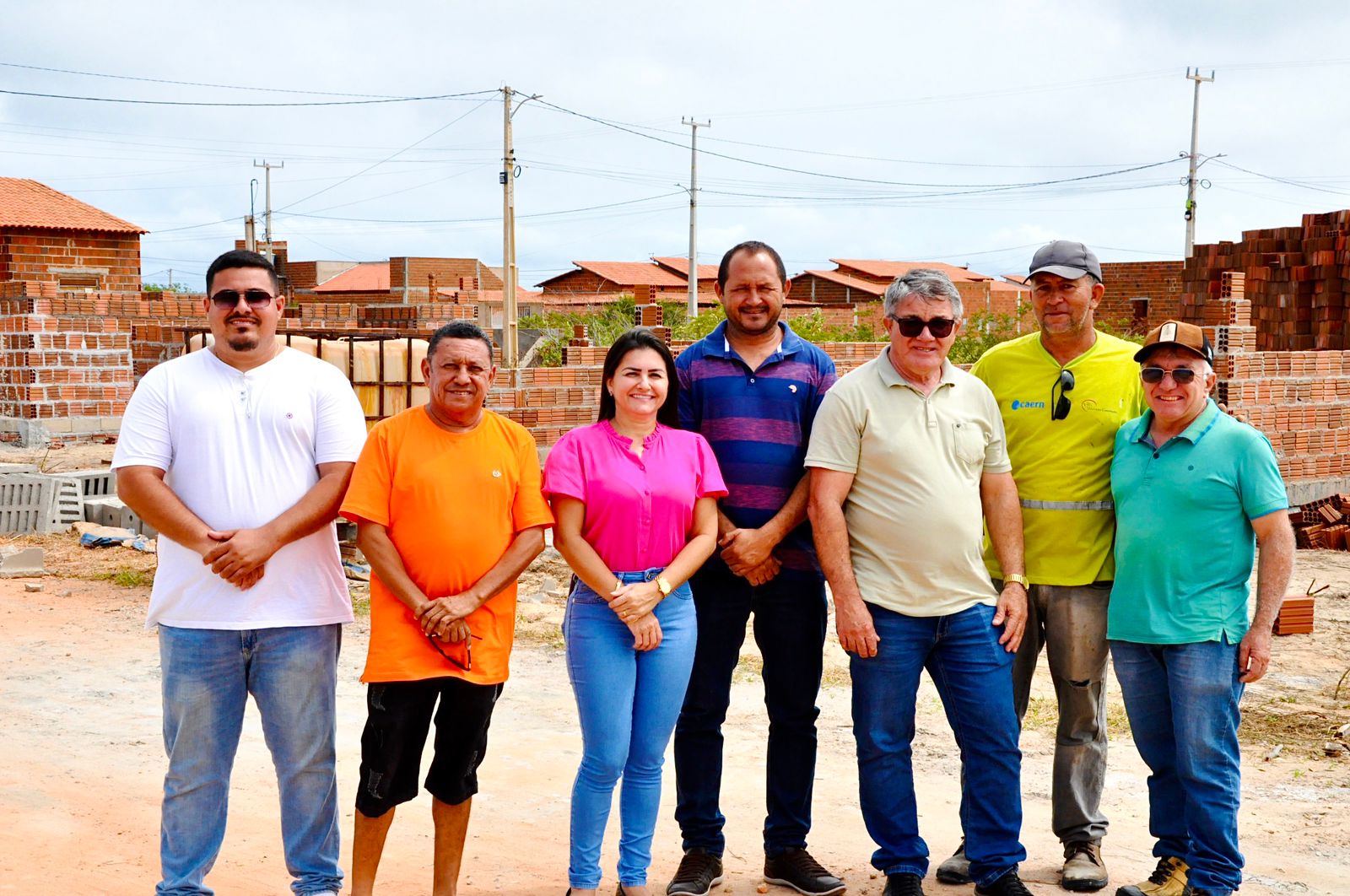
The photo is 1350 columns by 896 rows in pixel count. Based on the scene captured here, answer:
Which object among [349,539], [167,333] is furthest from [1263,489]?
[167,333]

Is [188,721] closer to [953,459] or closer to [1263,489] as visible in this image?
[953,459]

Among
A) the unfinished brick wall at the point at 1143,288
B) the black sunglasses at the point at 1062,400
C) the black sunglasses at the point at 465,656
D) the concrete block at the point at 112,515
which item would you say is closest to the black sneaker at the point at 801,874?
the black sunglasses at the point at 465,656

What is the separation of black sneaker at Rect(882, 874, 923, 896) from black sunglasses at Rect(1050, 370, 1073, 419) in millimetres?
1577

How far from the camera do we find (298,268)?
173 feet

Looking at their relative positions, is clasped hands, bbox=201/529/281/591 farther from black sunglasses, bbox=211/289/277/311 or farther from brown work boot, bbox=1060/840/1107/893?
brown work boot, bbox=1060/840/1107/893

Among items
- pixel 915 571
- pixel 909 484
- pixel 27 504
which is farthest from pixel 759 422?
pixel 27 504

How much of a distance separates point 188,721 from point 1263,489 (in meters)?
3.26

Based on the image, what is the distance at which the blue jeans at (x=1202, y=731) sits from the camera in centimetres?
377

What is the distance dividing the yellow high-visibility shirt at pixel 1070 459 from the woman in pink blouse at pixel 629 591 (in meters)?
1.13

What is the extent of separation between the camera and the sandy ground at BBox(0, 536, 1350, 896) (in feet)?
14.7

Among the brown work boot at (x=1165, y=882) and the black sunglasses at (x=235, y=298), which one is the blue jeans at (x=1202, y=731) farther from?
the black sunglasses at (x=235, y=298)

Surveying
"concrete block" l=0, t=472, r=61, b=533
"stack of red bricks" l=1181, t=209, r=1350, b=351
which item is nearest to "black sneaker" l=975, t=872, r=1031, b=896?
"concrete block" l=0, t=472, r=61, b=533

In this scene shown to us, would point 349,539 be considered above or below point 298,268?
below

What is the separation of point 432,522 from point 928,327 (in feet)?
5.29
